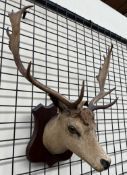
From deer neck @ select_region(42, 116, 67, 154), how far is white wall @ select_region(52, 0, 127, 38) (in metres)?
0.70

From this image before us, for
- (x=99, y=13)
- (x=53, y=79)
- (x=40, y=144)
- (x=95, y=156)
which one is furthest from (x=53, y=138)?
(x=99, y=13)

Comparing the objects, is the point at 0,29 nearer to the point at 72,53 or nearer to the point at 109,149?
the point at 72,53

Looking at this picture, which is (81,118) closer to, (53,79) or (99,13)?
(53,79)

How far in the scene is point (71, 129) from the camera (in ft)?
2.32

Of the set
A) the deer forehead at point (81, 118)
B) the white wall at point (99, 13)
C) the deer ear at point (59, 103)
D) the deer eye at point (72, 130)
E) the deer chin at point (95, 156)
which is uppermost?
the white wall at point (99, 13)

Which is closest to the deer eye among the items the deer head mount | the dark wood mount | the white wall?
the deer head mount

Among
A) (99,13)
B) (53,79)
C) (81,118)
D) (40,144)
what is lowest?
(40,144)

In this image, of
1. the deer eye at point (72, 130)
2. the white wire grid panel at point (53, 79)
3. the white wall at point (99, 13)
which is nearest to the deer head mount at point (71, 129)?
the deer eye at point (72, 130)

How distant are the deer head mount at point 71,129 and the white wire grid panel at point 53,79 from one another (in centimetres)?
11

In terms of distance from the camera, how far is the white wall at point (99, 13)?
129cm

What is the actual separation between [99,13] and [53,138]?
1.04 m

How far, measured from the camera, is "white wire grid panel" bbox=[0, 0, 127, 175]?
2.70ft

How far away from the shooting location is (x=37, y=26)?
104 centimetres

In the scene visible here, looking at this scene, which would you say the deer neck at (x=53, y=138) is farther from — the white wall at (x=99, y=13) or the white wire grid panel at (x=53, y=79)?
the white wall at (x=99, y=13)
